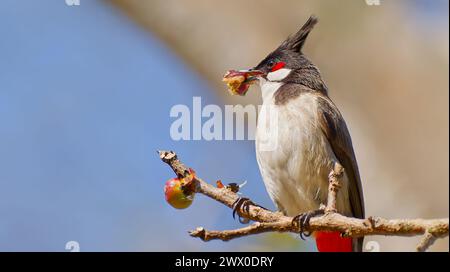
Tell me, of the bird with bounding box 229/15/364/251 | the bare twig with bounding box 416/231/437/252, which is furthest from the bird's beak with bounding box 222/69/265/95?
the bare twig with bounding box 416/231/437/252

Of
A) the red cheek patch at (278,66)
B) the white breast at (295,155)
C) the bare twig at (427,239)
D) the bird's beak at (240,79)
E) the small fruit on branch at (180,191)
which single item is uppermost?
the red cheek patch at (278,66)

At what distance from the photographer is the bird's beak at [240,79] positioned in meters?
3.38

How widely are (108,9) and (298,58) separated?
54.4 inches

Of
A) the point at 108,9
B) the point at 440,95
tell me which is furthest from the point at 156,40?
the point at 440,95

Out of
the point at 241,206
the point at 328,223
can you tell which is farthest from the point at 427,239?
the point at 241,206

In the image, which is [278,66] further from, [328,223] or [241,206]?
[328,223]

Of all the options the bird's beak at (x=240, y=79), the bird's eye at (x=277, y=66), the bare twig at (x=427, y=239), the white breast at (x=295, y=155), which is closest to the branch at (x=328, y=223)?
the bare twig at (x=427, y=239)

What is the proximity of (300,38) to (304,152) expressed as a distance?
604mm

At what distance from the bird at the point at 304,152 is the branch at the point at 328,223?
538 mm

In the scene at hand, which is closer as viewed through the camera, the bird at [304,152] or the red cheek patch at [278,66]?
the bird at [304,152]

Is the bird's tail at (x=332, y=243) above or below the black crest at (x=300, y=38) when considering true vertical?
below

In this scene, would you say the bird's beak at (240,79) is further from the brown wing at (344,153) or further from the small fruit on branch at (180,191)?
the small fruit on branch at (180,191)

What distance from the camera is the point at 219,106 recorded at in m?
3.94

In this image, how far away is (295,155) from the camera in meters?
3.14
